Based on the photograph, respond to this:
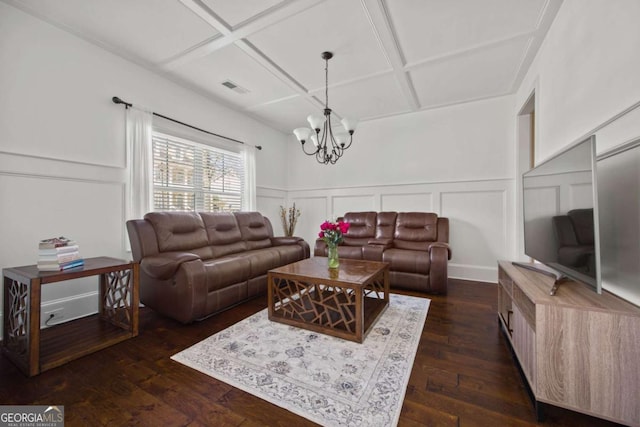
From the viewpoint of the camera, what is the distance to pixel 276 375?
1526 mm

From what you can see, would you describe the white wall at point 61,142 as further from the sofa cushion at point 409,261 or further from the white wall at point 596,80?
the white wall at point 596,80

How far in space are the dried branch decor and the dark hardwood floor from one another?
9.97 feet

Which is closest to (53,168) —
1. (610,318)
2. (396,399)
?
(396,399)

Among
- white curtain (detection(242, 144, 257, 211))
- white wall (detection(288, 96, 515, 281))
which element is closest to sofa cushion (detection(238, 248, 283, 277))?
white curtain (detection(242, 144, 257, 211))

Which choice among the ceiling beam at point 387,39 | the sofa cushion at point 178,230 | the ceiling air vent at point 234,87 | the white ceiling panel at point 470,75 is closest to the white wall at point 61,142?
the sofa cushion at point 178,230

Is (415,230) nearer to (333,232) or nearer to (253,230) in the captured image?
(333,232)

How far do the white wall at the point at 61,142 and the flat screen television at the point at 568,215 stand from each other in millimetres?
3667

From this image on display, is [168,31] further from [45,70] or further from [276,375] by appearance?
[276,375]

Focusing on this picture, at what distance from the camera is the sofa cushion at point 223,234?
122 inches

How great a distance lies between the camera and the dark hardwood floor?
47.5 inches

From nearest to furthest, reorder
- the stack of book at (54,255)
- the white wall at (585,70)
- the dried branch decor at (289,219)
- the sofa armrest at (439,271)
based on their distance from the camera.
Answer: the white wall at (585,70), the stack of book at (54,255), the sofa armrest at (439,271), the dried branch decor at (289,219)

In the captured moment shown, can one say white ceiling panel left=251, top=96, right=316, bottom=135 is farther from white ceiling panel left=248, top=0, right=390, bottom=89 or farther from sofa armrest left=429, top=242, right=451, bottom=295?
sofa armrest left=429, top=242, right=451, bottom=295

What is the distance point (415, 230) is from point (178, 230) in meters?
3.13

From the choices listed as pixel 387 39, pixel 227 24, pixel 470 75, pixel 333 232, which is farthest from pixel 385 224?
pixel 227 24
